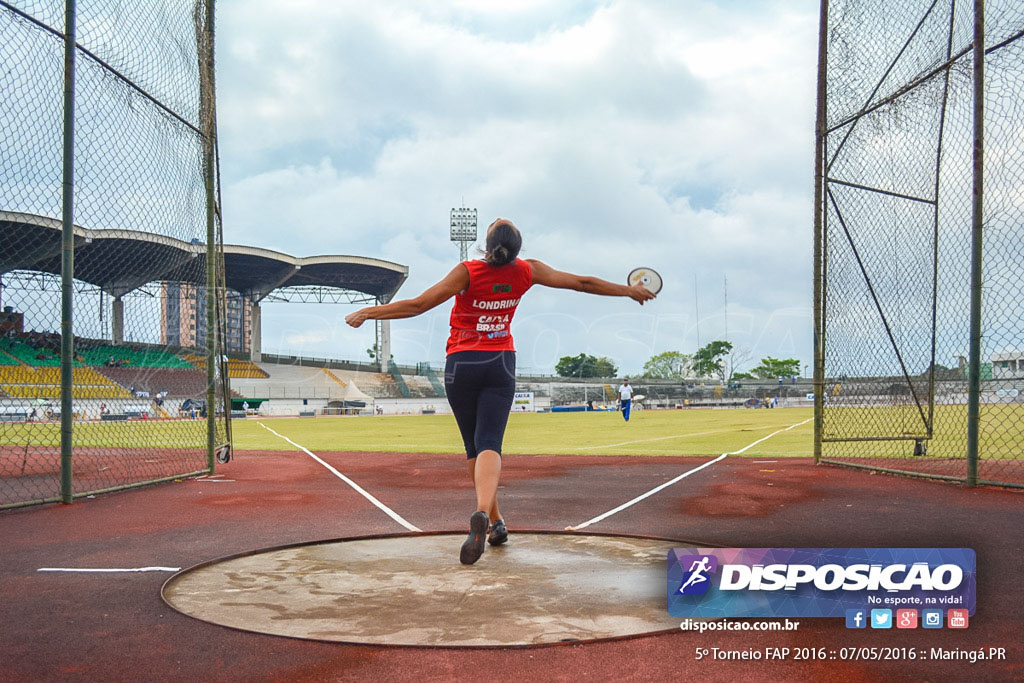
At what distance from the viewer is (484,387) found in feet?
18.2

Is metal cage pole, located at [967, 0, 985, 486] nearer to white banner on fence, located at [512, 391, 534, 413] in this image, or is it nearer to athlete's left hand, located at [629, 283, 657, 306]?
athlete's left hand, located at [629, 283, 657, 306]

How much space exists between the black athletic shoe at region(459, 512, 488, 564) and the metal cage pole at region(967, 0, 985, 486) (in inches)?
242

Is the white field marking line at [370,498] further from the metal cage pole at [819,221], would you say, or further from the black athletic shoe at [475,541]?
the metal cage pole at [819,221]

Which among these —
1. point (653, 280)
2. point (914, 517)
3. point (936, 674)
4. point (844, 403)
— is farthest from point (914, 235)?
point (936, 674)

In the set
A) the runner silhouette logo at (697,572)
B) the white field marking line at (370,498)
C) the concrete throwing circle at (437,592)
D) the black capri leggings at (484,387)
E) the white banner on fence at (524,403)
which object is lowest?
the white banner on fence at (524,403)

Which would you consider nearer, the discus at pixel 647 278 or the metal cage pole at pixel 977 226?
the discus at pixel 647 278

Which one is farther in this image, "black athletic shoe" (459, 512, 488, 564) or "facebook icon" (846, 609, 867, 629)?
"black athletic shoe" (459, 512, 488, 564)

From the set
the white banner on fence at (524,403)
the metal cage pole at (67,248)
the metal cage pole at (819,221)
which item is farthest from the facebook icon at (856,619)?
the white banner on fence at (524,403)

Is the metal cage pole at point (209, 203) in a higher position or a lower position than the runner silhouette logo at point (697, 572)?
higher

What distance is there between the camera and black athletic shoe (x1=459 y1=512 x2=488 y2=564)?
195 inches

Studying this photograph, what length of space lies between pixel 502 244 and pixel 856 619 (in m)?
3.02

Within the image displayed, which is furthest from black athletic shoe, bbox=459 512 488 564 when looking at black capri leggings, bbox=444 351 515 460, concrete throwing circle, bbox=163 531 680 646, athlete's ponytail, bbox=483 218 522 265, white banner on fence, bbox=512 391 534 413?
white banner on fence, bbox=512 391 534 413

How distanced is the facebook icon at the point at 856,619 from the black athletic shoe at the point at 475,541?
2132 millimetres

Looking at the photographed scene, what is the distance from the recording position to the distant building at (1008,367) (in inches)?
397
